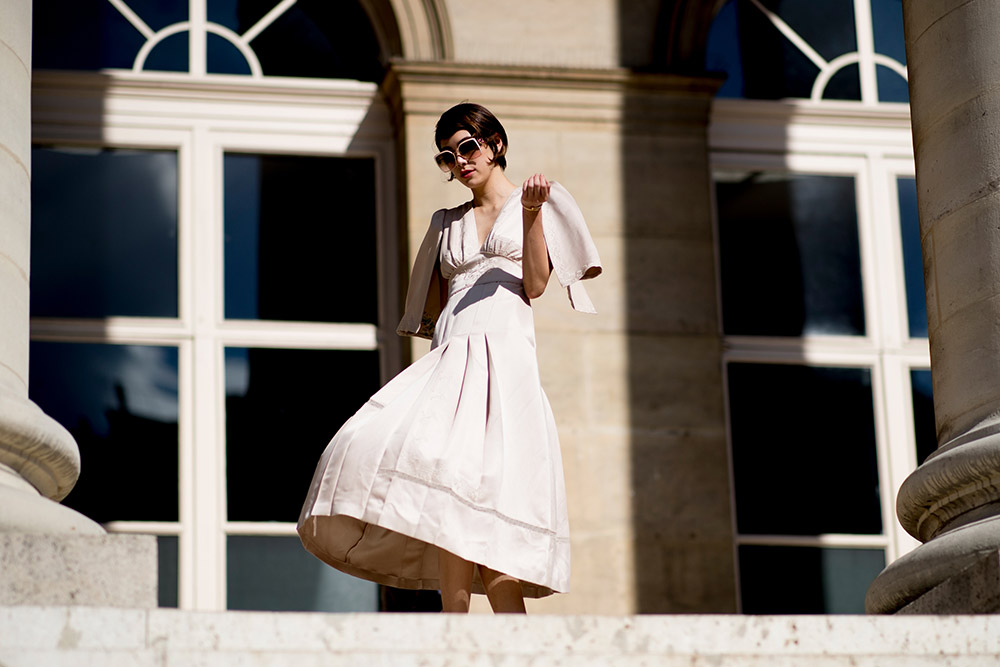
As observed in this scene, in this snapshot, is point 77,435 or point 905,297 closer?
point 77,435

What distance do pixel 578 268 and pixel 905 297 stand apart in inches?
196

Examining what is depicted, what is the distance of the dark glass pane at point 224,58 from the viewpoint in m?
11.2

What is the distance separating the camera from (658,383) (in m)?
10.6

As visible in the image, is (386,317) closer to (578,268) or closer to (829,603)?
(829,603)

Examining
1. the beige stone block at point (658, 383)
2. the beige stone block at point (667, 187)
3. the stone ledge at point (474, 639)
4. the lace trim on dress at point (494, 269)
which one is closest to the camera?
the stone ledge at point (474, 639)

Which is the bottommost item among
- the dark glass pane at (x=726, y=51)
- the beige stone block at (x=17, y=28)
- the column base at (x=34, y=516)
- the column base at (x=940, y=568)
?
the column base at (x=940, y=568)

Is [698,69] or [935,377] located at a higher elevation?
[698,69]

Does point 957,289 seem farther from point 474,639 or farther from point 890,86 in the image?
point 890,86

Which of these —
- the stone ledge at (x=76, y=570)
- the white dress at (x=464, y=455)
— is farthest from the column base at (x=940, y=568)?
the stone ledge at (x=76, y=570)

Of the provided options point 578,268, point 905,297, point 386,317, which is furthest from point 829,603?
point 578,268

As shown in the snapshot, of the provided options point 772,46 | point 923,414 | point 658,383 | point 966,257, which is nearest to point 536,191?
point 966,257

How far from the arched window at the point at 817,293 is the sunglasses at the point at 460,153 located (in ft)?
14.3

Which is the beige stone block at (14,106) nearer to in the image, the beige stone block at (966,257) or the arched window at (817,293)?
the beige stone block at (966,257)

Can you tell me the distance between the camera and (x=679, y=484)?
34.3ft
